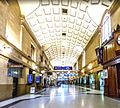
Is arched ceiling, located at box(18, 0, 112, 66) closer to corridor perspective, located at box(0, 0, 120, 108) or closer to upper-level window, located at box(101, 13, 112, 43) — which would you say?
corridor perspective, located at box(0, 0, 120, 108)

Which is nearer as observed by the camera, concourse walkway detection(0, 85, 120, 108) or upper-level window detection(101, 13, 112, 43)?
concourse walkway detection(0, 85, 120, 108)

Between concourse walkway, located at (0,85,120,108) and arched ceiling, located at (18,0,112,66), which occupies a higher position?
arched ceiling, located at (18,0,112,66)

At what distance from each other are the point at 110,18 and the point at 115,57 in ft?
15.5

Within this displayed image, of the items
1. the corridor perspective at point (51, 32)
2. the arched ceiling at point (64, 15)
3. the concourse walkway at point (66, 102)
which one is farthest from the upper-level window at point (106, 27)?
the concourse walkway at point (66, 102)

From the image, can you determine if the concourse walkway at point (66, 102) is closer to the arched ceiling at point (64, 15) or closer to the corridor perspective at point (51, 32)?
the corridor perspective at point (51, 32)

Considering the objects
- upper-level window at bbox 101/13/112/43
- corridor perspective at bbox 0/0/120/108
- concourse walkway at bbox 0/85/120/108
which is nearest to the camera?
concourse walkway at bbox 0/85/120/108

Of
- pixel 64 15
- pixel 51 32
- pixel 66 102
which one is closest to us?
pixel 66 102

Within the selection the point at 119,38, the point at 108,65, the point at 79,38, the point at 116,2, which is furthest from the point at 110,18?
the point at 79,38

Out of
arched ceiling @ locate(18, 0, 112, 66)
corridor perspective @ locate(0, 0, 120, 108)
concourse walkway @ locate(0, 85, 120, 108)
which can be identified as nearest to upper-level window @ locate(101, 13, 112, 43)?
corridor perspective @ locate(0, 0, 120, 108)

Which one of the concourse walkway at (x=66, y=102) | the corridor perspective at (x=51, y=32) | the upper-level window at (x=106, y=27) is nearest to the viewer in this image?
the concourse walkway at (x=66, y=102)

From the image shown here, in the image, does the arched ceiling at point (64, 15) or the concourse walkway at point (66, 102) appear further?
the arched ceiling at point (64, 15)

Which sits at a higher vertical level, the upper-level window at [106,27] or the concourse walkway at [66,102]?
the upper-level window at [106,27]

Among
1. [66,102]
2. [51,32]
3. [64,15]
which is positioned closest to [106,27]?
[64,15]

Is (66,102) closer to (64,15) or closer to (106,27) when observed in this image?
(106,27)
